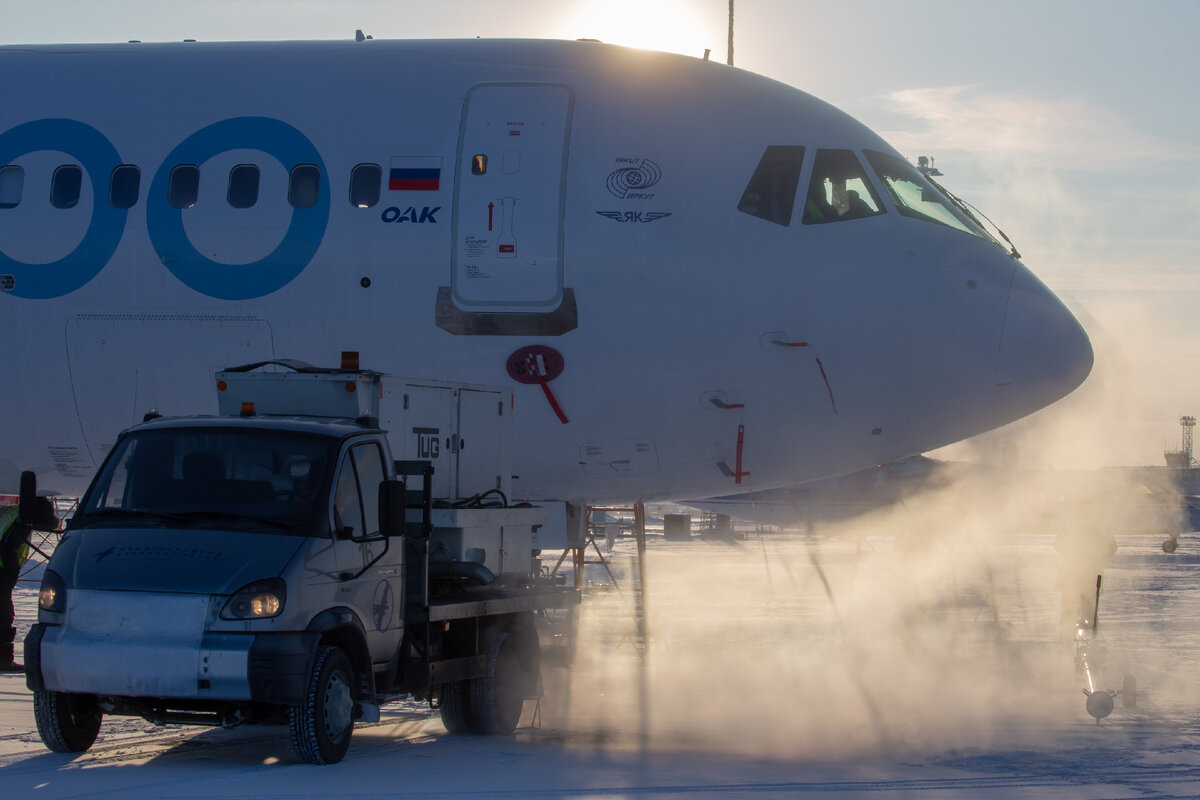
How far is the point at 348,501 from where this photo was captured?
31.2 ft

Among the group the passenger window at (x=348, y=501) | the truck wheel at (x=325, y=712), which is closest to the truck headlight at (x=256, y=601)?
the truck wheel at (x=325, y=712)

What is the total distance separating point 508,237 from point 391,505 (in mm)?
4570

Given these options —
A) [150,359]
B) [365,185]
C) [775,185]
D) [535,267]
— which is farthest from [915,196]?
[150,359]

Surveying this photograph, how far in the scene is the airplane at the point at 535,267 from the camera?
43.4 feet

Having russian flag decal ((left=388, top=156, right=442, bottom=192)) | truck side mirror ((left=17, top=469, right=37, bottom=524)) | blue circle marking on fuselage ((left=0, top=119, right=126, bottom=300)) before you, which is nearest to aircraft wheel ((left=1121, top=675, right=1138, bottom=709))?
russian flag decal ((left=388, top=156, right=442, bottom=192))

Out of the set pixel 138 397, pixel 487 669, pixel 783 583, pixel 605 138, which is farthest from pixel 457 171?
pixel 783 583

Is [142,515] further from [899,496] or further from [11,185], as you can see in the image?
[899,496]

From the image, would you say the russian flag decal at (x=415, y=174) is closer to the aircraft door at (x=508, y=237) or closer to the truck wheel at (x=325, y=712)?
the aircraft door at (x=508, y=237)

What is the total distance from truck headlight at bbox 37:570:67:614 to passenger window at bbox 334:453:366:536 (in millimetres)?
1786

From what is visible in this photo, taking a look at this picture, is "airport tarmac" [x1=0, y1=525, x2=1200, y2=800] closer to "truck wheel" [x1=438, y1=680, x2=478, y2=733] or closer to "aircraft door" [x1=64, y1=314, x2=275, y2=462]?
"truck wheel" [x1=438, y1=680, x2=478, y2=733]

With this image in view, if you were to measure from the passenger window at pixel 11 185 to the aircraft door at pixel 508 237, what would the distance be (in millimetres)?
4564

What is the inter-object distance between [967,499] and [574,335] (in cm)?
3798

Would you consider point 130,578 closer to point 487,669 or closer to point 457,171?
point 487,669

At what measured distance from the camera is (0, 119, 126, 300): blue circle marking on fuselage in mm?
13680
